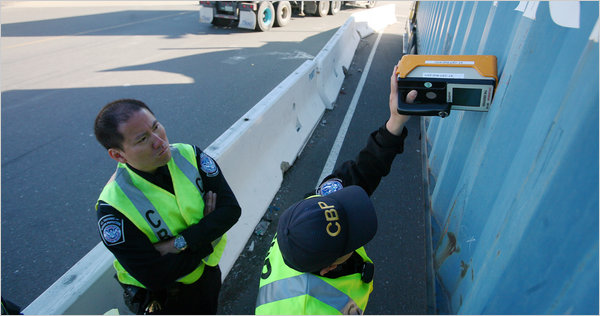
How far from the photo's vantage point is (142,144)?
1.76m

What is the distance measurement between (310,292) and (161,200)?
1.00 metres

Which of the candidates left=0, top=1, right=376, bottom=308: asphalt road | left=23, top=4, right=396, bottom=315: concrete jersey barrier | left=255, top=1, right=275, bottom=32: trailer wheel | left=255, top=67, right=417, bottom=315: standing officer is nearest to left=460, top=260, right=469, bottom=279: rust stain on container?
left=255, top=67, right=417, bottom=315: standing officer

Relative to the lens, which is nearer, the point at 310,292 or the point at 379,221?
the point at 310,292

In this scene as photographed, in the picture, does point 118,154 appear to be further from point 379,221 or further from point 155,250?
point 379,221

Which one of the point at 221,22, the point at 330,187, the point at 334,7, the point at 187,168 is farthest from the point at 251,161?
the point at 334,7

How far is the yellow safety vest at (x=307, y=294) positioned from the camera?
54.0 inches

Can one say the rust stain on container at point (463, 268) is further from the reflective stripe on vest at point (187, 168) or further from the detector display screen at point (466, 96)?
the reflective stripe on vest at point (187, 168)

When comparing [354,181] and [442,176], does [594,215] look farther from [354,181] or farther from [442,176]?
[442,176]

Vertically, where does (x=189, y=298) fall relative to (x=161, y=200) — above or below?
below

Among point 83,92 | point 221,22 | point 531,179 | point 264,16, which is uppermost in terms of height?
point 531,179

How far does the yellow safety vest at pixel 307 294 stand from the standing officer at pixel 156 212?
60cm

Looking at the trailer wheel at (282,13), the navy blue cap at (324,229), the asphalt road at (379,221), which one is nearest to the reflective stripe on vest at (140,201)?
the navy blue cap at (324,229)

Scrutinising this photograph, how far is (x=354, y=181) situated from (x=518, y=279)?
106 cm

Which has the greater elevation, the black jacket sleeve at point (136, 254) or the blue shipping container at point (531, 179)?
the blue shipping container at point (531, 179)
